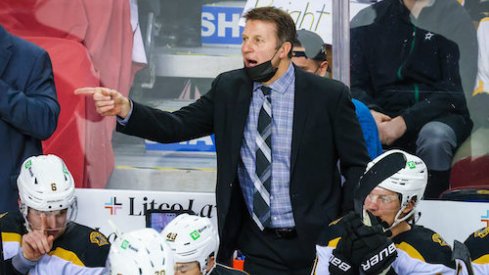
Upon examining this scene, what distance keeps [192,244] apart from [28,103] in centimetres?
137

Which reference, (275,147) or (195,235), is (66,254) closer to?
(195,235)

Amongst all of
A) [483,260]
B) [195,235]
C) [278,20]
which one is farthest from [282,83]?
[483,260]

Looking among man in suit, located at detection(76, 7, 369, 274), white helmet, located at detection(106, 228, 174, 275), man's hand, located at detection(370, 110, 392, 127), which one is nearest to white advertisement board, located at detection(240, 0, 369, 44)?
man's hand, located at detection(370, 110, 392, 127)

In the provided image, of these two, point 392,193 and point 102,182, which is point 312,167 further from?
point 102,182

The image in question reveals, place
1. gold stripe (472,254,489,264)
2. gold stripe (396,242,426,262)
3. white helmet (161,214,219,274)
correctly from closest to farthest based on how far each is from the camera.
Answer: white helmet (161,214,219,274), gold stripe (396,242,426,262), gold stripe (472,254,489,264)

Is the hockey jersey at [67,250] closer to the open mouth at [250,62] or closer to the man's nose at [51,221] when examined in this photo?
the man's nose at [51,221]

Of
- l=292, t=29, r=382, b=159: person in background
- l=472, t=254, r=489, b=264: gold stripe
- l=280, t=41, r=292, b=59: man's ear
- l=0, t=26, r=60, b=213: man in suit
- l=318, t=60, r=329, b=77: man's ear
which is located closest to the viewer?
l=472, t=254, r=489, b=264: gold stripe

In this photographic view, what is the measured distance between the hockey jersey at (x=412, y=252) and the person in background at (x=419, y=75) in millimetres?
1037

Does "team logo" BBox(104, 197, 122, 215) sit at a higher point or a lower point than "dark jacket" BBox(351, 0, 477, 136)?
lower

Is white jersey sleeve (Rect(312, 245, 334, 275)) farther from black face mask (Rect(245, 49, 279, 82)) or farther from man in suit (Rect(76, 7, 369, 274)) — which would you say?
black face mask (Rect(245, 49, 279, 82))

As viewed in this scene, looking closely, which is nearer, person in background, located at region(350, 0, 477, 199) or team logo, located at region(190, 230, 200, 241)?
team logo, located at region(190, 230, 200, 241)

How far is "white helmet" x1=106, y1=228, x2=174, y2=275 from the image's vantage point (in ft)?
13.6

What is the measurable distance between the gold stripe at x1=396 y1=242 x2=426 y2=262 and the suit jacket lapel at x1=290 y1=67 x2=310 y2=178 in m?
0.62

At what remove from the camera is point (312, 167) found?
18.6ft
